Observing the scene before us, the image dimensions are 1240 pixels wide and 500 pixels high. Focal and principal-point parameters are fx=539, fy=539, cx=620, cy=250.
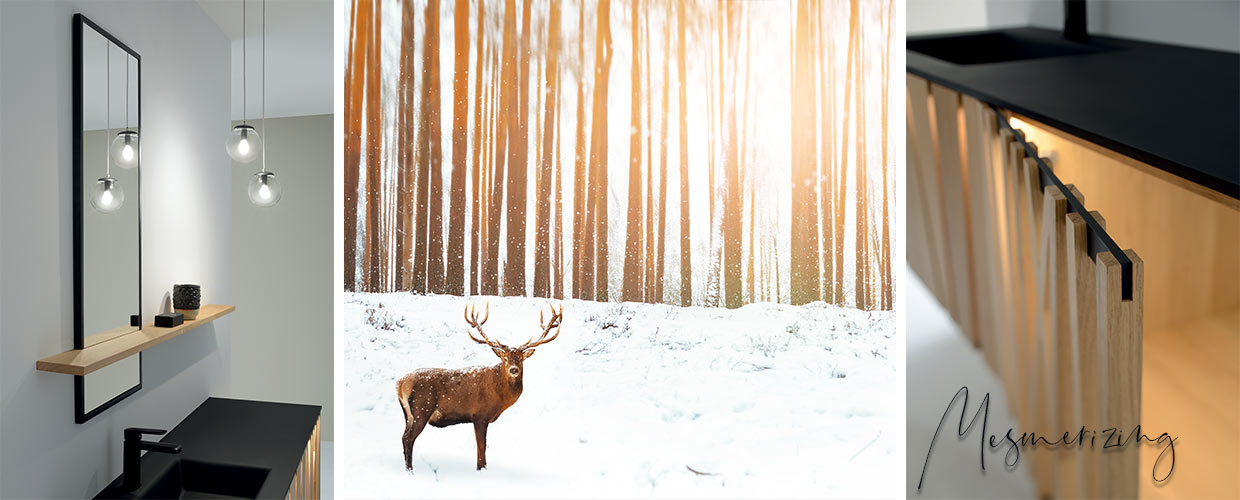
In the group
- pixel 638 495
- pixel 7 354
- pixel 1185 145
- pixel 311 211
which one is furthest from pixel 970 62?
pixel 311 211

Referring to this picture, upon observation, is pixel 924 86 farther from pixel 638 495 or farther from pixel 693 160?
pixel 638 495

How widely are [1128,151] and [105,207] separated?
2365 mm

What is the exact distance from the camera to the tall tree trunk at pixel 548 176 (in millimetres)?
1785

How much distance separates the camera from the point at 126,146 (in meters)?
1.46

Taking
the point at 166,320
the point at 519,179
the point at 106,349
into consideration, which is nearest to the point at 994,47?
the point at 519,179

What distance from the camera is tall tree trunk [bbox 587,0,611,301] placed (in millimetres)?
1771

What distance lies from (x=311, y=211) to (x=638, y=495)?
2.89 meters

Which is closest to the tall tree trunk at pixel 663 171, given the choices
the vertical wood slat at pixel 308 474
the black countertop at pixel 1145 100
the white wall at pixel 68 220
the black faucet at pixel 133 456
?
the black countertop at pixel 1145 100

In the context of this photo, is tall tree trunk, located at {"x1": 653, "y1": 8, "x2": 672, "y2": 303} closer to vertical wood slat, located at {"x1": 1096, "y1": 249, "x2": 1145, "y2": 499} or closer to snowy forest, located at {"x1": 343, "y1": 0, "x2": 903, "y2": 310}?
snowy forest, located at {"x1": 343, "y1": 0, "x2": 903, "y2": 310}

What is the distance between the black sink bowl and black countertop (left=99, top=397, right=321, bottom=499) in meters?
2.08

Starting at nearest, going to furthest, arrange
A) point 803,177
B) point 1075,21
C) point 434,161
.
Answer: point 1075,21, point 803,177, point 434,161

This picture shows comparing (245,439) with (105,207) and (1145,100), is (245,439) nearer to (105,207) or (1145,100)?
(105,207)

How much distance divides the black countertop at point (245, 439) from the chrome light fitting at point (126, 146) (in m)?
0.87

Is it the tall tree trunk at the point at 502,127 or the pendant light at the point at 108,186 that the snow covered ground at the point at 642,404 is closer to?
the tall tree trunk at the point at 502,127
